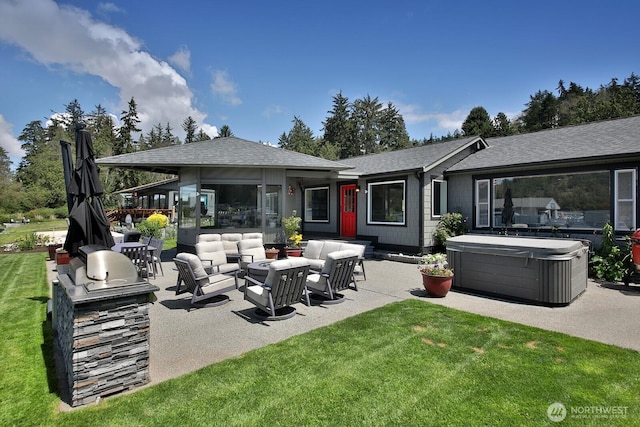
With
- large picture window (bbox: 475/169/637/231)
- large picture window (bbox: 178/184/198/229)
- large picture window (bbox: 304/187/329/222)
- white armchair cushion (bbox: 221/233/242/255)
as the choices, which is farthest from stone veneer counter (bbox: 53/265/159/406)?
large picture window (bbox: 304/187/329/222)

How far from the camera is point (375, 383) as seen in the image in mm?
3092

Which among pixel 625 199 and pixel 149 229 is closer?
pixel 625 199

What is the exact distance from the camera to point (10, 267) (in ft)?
31.3

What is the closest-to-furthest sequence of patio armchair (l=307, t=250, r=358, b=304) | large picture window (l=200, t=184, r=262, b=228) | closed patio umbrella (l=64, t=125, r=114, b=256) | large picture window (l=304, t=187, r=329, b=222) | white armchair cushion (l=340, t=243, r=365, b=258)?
closed patio umbrella (l=64, t=125, r=114, b=256), patio armchair (l=307, t=250, r=358, b=304), white armchair cushion (l=340, t=243, r=365, b=258), large picture window (l=200, t=184, r=262, b=228), large picture window (l=304, t=187, r=329, b=222)

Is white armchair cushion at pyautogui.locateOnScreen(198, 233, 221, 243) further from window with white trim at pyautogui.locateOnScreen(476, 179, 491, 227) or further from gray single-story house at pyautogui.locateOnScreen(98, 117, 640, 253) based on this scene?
window with white trim at pyautogui.locateOnScreen(476, 179, 491, 227)

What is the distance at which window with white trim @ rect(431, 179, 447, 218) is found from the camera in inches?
419

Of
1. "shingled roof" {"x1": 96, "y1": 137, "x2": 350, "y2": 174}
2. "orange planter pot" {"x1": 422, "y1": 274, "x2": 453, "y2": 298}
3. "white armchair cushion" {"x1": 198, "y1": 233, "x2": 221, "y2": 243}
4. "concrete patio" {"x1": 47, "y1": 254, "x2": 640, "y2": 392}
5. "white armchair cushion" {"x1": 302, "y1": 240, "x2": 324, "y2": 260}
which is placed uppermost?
"shingled roof" {"x1": 96, "y1": 137, "x2": 350, "y2": 174}

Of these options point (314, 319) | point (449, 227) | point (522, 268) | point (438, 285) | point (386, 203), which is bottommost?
point (314, 319)

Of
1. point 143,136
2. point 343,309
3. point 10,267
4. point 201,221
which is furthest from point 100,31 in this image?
point 143,136

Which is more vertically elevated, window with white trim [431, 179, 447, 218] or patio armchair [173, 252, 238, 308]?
window with white trim [431, 179, 447, 218]

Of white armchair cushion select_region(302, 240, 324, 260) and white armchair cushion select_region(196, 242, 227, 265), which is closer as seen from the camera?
white armchair cushion select_region(196, 242, 227, 265)

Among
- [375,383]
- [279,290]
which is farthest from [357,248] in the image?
[375,383]

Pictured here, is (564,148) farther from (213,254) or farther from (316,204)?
(213,254)

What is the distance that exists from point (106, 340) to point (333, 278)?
3.70 metres
